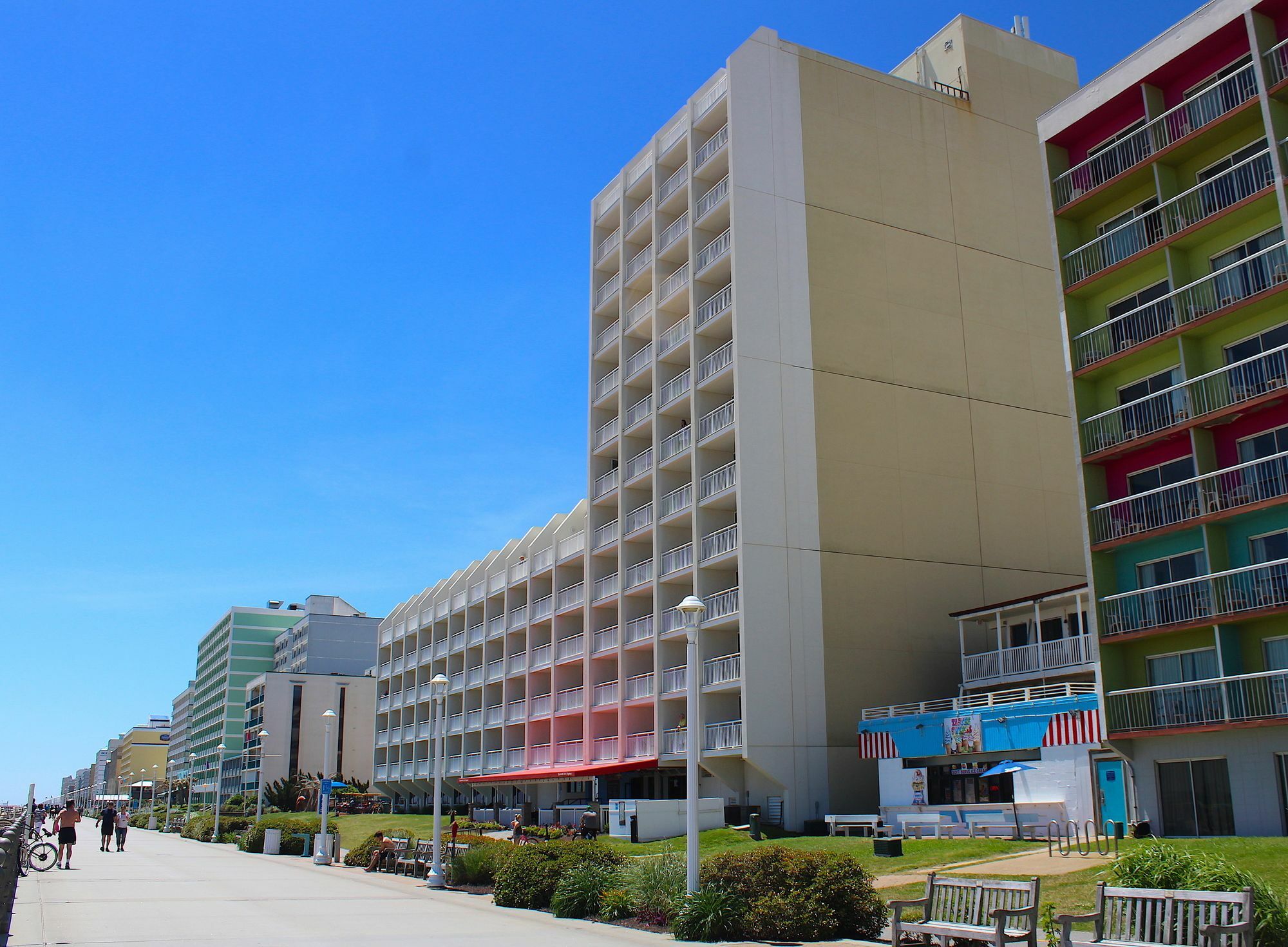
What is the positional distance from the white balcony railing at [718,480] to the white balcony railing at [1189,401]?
15507 millimetres

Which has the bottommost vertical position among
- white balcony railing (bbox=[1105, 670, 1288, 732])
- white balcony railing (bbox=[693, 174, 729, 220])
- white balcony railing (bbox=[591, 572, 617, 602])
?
white balcony railing (bbox=[1105, 670, 1288, 732])

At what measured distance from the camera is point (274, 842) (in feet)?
139

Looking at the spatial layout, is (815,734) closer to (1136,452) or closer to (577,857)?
(1136,452)

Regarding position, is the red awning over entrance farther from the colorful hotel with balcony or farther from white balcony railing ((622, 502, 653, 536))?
the colorful hotel with balcony

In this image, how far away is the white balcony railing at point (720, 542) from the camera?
43562 mm

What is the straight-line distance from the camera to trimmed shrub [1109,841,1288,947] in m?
11.6

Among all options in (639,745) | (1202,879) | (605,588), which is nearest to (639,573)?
(605,588)

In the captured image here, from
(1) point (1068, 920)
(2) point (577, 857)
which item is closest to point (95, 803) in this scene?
(2) point (577, 857)

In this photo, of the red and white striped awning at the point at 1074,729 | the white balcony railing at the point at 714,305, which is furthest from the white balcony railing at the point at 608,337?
the red and white striped awning at the point at 1074,729

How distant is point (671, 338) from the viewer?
51625 mm

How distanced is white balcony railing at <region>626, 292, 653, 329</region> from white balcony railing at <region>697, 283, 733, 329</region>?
5576mm

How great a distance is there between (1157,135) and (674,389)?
24.5 m

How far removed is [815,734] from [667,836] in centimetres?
698

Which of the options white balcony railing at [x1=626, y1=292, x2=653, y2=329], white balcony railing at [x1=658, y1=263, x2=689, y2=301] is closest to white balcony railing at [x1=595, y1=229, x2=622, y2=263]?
white balcony railing at [x1=626, y1=292, x2=653, y2=329]
